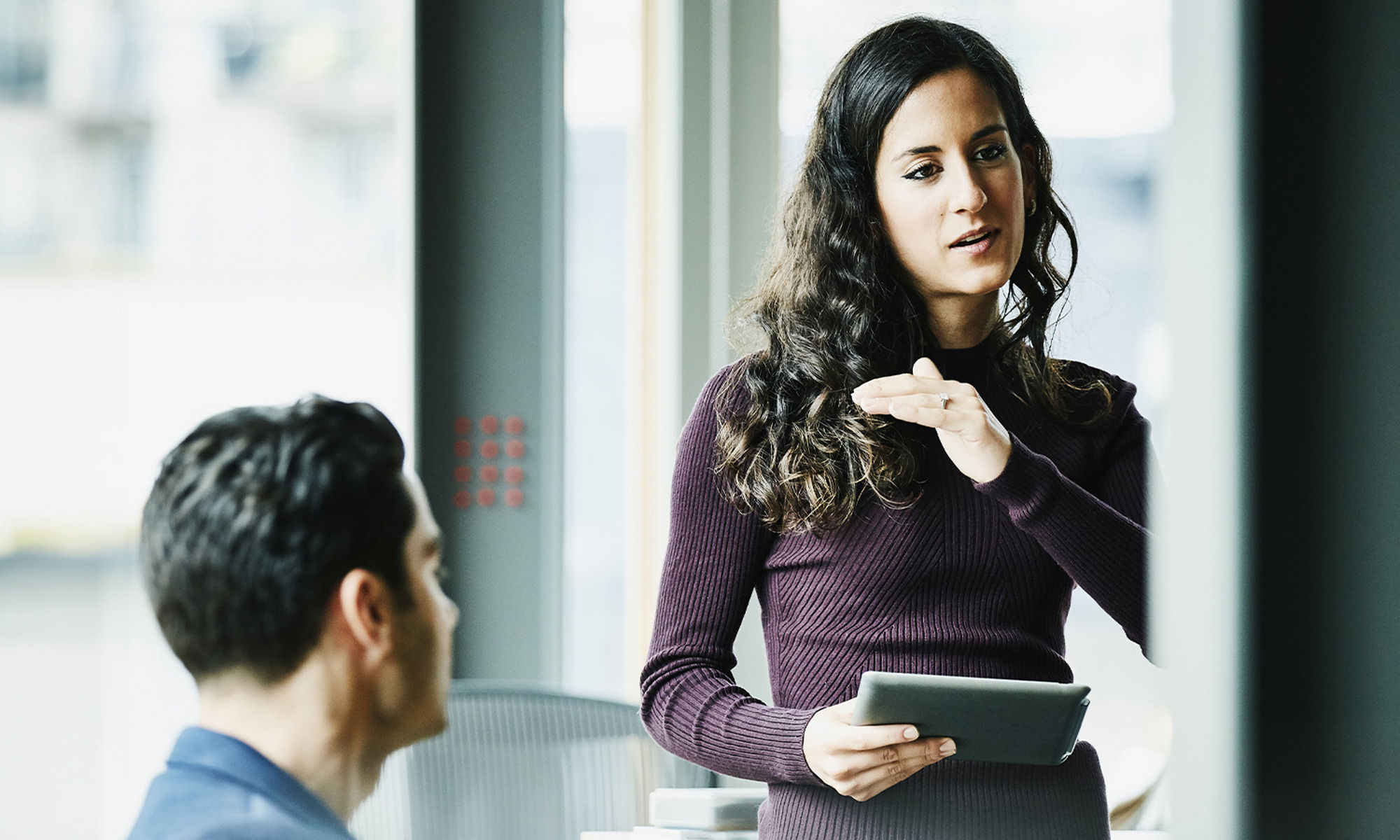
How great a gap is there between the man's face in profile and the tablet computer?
0.40 meters

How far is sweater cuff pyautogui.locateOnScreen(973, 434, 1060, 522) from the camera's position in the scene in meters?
1.29

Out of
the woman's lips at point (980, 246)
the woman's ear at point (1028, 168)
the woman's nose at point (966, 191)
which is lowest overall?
the woman's lips at point (980, 246)

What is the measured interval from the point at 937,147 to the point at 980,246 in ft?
0.42

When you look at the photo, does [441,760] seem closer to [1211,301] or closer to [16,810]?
[16,810]

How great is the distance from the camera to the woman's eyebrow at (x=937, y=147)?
1.42m

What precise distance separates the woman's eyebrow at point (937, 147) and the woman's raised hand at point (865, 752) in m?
0.63

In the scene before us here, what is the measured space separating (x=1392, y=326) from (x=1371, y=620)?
0.06 m

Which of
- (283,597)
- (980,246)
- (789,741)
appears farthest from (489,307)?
(283,597)

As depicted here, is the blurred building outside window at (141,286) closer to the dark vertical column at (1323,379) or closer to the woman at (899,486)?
the woman at (899,486)

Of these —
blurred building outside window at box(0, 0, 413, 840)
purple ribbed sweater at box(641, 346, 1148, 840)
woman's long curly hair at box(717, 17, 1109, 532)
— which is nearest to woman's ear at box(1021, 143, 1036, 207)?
woman's long curly hair at box(717, 17, 1109, 532)

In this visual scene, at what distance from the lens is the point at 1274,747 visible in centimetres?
27

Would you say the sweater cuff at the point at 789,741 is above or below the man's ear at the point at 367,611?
below

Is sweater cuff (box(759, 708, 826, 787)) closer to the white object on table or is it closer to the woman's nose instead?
the white object on table

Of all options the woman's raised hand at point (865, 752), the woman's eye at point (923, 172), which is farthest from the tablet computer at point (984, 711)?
the woman's eye at point (923, 172)
